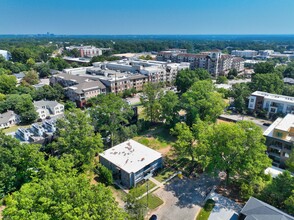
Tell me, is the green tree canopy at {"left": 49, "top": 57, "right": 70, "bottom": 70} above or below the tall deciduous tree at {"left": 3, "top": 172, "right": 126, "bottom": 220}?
above

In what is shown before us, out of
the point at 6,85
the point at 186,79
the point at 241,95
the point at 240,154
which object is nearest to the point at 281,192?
the point at 240,154

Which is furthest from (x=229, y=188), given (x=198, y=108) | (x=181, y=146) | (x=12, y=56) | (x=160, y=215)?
(x=12, y=56)

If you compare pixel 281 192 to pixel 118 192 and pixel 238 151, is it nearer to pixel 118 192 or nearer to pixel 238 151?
pixel 238 151

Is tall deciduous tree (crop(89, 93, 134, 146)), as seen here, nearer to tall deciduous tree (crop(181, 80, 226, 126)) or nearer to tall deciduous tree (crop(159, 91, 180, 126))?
tall deciduous tree (crop(159, 91, 180, 126))

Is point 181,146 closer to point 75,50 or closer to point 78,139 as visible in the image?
point 78,139

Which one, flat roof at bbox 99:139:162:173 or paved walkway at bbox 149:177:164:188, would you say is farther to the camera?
flat roof at bbox 99:139:162:173

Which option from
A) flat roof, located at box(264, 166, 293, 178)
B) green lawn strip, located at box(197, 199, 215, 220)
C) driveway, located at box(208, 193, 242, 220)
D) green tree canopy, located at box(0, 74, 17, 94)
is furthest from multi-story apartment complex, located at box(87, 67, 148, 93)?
flat roof, located at box(264, 166, 293, 178)
